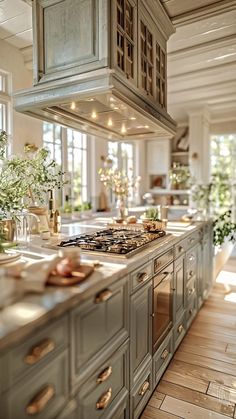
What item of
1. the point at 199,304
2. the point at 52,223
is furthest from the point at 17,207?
the point at 199,304

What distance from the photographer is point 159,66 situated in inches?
98.1

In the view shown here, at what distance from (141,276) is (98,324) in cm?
45

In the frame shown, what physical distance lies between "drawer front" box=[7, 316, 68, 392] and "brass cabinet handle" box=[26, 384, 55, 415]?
10cm

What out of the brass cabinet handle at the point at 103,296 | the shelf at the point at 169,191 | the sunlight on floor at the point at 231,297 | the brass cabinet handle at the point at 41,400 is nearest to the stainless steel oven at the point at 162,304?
the brass cabinet handle at the point at 103,296

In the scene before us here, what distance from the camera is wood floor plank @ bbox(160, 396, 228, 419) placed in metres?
1.73

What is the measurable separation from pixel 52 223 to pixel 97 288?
1.18 m

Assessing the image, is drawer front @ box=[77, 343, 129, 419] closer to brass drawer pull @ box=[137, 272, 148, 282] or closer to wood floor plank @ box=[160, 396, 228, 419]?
brass drawer pull @ box=[137, 272, 148, 282]

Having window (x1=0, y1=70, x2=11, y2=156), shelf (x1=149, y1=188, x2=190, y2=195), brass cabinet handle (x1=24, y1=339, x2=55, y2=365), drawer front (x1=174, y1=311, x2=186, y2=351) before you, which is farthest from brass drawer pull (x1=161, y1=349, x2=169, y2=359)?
shelf (x1=149, y1=188, x2=190, y2=195)

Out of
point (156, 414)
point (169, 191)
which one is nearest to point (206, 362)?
point (156, 414)

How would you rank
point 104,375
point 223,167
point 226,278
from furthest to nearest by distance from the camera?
point 223,167 < point 226,278 < point 104,375

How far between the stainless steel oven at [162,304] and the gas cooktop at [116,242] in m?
0.24

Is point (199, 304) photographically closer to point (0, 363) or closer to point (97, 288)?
point (97, 288)

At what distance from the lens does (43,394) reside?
0.95m

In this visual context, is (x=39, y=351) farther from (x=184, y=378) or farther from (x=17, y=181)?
(x=184, y=378)
